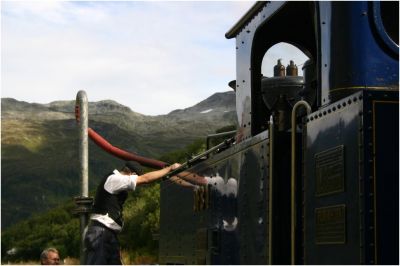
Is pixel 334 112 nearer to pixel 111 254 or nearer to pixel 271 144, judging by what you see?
pixel 271 144

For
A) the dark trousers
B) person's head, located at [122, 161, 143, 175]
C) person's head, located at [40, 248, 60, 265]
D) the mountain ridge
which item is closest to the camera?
the dark trousers

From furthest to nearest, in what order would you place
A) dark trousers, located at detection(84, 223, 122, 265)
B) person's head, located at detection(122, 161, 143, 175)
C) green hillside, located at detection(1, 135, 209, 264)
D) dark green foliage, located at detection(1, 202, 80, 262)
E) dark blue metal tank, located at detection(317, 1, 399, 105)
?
dark green foliage, located at detection(1, 202, 80, 262) → green hillside, located at detection(1, 135, 209, 264) → person's head, located at detection(122, 161, 143, 175) → dark trousers, located at detection(84, 223, 122, 265) → dark blue metal tank, located at detection(317, 1, 399, 105)

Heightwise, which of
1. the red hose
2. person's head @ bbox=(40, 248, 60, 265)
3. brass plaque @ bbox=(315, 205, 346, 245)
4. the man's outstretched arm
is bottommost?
person's head @ bbox=(40, 248, 60, 265)

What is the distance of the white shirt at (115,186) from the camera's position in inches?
326

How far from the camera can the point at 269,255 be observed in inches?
222

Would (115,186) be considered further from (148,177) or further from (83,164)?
(83,164)

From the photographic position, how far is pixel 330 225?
498cm

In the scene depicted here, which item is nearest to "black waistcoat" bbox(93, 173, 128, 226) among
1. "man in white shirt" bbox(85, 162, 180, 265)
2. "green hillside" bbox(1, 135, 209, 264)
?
"man in white shirt" bbox(85, 162, 180, 265)

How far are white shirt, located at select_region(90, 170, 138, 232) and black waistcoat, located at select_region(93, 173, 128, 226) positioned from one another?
41mm

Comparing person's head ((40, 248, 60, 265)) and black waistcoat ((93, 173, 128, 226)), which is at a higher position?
black waistcoat ((93, 173, 128, 226))

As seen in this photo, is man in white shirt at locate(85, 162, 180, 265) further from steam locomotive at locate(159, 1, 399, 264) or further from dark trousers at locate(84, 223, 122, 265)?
steam locomotive at locate(159, 1, 399, 264)

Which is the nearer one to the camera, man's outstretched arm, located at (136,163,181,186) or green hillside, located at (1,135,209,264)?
man's outstretched arm, located at (136,163,181,186)

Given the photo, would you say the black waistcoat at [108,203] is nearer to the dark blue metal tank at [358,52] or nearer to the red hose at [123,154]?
the red hose at [123,154]

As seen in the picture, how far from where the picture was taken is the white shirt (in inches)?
326
